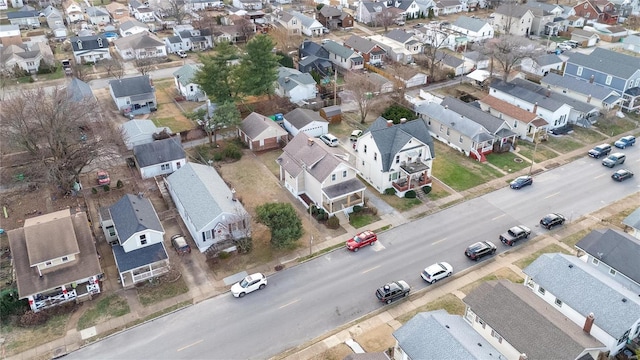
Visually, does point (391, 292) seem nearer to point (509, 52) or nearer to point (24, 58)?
point (509, 52)

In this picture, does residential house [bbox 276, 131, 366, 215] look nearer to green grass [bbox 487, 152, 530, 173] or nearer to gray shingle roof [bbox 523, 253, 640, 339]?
gray shingle roof [bbox 523, 253, 640, 339]

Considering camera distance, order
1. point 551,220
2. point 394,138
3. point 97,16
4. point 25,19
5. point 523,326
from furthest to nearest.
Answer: point 97,16 → point 25,19 → point 394,138 → point 551,220 → point 523,326

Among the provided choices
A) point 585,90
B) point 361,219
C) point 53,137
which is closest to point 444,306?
point 361,219

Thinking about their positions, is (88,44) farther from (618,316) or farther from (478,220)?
(618,316)

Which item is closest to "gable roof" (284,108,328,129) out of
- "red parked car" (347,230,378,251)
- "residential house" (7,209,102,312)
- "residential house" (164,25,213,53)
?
"red parked car" (347,230,378,251)

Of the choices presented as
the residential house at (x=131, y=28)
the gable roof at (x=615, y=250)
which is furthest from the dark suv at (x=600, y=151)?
the residential house at (x=131, y=28)
